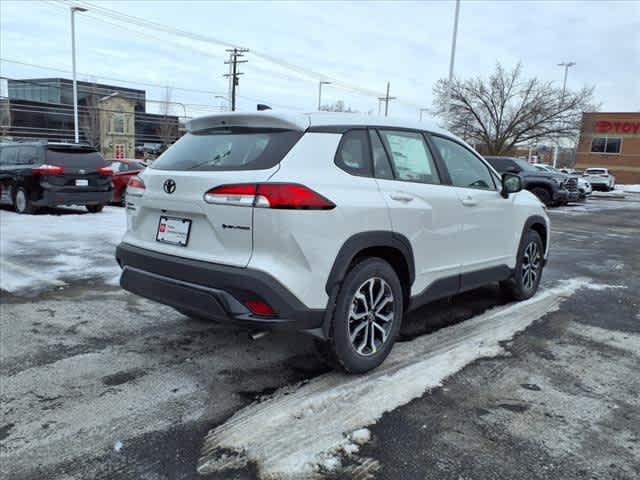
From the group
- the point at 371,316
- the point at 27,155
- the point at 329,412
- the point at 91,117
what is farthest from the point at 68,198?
the point at 91,117

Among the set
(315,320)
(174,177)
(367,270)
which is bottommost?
(315,320)

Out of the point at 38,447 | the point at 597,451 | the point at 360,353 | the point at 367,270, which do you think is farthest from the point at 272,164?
the point at 597,451

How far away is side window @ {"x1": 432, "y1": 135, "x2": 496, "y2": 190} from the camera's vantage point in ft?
14.2

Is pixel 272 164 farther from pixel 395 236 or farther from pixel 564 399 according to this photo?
pixel 564 399

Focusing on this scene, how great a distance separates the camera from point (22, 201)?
11312mm

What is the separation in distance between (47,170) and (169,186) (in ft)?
29.2

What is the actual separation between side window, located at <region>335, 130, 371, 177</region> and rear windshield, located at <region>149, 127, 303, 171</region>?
1.02 feet

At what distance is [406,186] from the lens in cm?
370

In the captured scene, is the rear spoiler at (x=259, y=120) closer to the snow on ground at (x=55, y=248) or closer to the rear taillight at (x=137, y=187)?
the rear taillight at (x=137, y=187)

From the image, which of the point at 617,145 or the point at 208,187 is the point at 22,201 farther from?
the point at 617,145

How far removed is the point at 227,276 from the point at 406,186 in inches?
58.5

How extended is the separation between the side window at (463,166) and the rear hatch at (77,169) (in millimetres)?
9113

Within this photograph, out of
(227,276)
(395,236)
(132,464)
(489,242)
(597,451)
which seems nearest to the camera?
(132,464)

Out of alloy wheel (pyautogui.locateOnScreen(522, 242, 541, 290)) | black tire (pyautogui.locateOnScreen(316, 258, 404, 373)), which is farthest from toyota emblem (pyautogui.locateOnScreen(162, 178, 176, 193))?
alloy wheel (pyautogui.locateOnScreen(522, 242, 541, 290))
